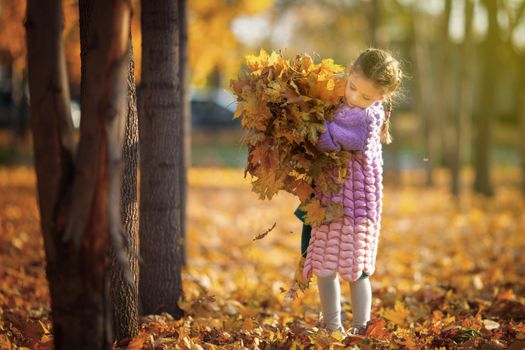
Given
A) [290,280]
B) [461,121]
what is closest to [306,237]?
[290,280]

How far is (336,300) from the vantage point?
354 centimetres

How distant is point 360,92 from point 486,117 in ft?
34.1

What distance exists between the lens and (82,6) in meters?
3.26

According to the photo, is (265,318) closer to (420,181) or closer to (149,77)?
(149,77)

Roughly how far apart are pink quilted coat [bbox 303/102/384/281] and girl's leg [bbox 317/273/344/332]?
2.6 inches

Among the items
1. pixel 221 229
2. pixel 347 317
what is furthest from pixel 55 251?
pixel 221 229

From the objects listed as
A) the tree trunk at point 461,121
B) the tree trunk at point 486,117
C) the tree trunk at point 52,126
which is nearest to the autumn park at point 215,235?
the tree trunk at point 52,126

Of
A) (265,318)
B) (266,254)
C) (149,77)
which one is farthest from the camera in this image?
(266,254)

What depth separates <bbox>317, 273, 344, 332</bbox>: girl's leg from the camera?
11.5 ft

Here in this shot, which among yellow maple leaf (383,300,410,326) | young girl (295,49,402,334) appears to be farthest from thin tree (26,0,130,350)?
yellow maple leaf (383,300,410,326)

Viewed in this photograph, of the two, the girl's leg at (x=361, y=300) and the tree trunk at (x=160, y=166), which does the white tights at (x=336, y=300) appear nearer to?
the girl's leg at (x=361, y=300)

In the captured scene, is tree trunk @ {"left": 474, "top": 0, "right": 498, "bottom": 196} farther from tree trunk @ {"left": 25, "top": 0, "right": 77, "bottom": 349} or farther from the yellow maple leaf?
tree trunk @ {"left": 25, "top": 0, "right": 77, "bottom": 349}

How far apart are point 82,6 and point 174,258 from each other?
5.49ft

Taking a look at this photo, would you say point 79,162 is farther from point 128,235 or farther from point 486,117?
point 486,117
